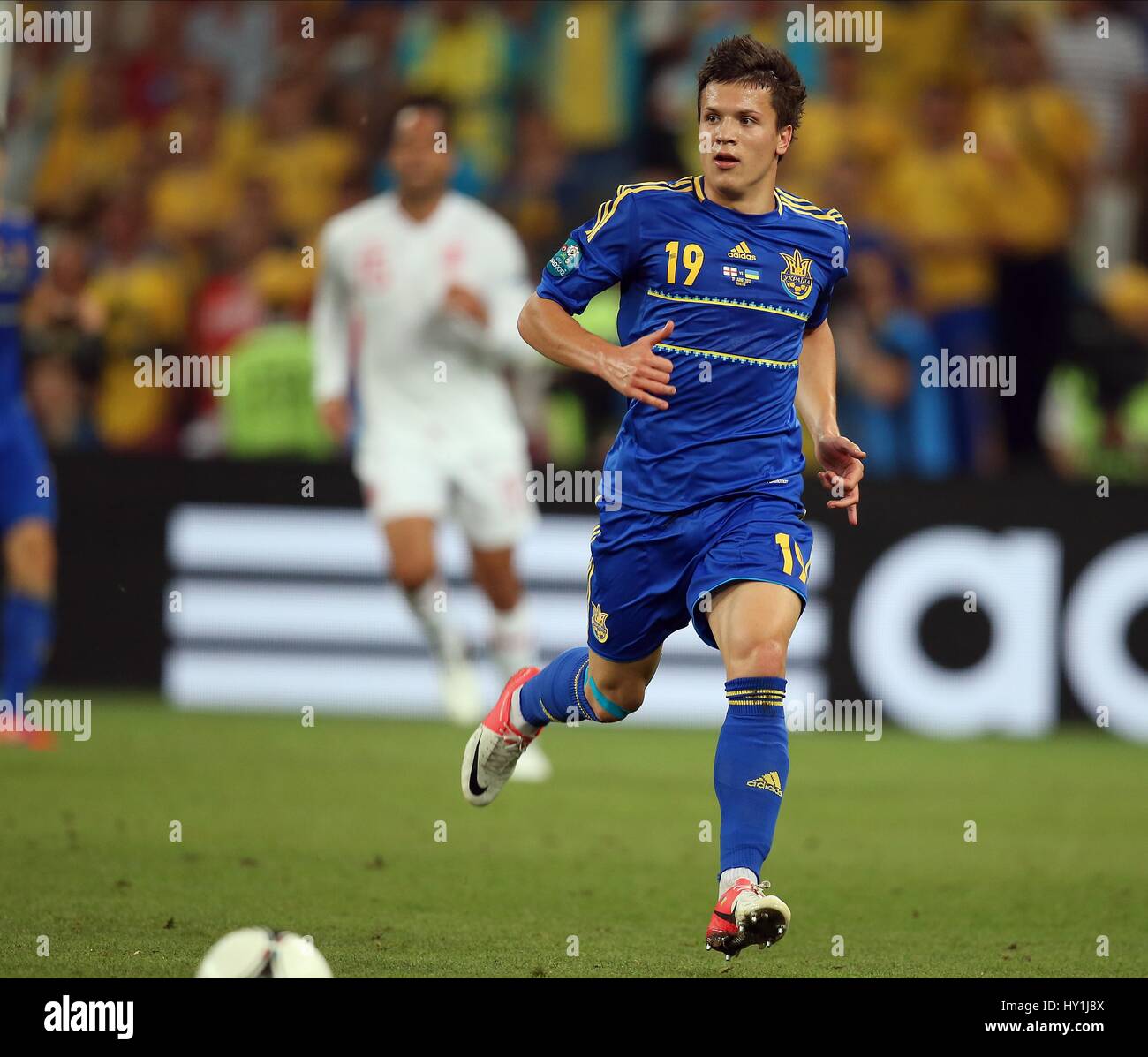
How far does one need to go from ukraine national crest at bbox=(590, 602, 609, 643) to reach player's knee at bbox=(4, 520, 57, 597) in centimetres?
481

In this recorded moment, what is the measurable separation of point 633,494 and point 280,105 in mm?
9316

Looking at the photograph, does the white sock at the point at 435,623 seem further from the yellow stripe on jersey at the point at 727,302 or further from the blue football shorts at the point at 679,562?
the yellow stripe on jersey at the point at 727,302

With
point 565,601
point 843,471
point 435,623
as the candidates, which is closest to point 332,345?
point 435,623

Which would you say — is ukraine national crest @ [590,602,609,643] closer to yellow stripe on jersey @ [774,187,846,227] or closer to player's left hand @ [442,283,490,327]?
yellow stripe on jersey @ [774,187,846,227]

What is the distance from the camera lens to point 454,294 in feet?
32.0

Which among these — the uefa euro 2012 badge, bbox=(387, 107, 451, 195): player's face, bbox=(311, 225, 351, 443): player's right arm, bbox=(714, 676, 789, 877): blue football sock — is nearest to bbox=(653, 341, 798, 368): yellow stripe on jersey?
the uefa euro 2012 badge

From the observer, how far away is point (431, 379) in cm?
1027

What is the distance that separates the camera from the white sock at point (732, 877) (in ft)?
17.2

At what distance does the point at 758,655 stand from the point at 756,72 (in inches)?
62.7

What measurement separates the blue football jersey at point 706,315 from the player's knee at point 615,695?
0.59m

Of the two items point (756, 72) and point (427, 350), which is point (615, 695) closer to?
point (756, 72)

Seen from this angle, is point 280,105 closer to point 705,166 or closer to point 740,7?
point 740,7
